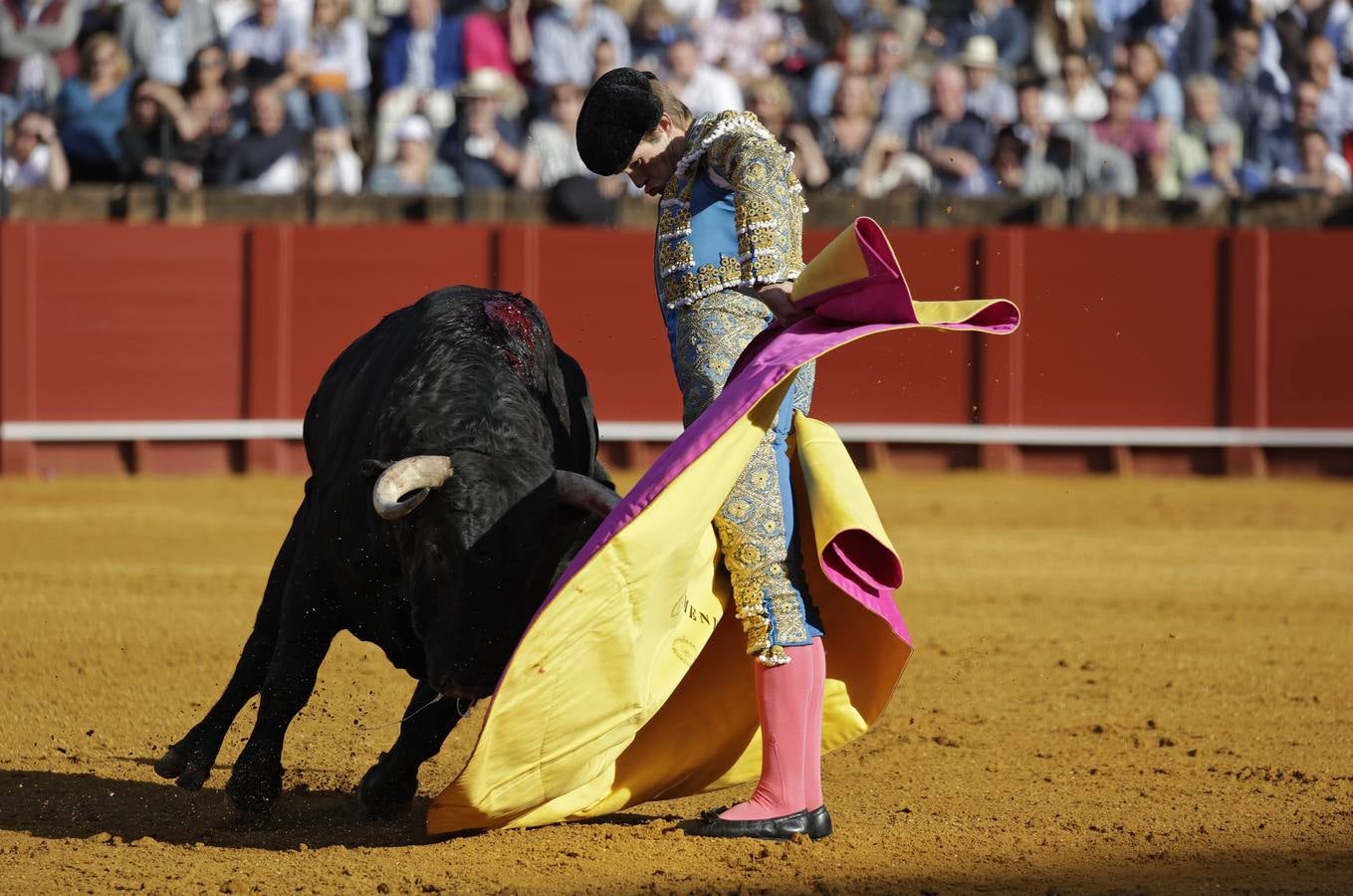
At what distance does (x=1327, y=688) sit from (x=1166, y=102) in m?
5.21

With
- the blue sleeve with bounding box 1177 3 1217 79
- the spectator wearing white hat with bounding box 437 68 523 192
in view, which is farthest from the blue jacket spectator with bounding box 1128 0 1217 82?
the spectator wearing white hat with bounding box 437 68 523 192

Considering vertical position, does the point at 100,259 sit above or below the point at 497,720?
above

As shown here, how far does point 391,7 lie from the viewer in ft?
30.6

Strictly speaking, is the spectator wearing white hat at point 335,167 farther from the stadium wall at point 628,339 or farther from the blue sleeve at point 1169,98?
the blue sleeve at point 1169,98

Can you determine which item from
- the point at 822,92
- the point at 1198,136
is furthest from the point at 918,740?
the point at 1198,136

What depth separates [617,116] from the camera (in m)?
2.67

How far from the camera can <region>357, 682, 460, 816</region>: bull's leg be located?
3.07 meters

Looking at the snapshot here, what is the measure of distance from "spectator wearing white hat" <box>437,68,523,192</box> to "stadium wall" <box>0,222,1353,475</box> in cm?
26

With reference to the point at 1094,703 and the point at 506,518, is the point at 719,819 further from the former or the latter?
the point at 1094,703

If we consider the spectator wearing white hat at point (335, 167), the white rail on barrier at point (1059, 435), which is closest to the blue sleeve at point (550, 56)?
the spectator wearing white hat at point (335, 167)

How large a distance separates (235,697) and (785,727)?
1029 millimetres

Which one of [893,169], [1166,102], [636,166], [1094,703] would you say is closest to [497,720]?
[636,166]

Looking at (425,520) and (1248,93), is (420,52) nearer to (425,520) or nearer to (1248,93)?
(1248,93)

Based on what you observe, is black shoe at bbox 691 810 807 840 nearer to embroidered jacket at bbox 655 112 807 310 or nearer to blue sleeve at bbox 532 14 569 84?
embroidered jacket at bbox 655 112 807 310
